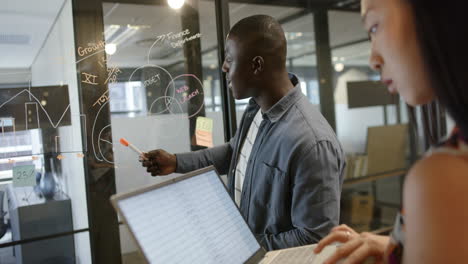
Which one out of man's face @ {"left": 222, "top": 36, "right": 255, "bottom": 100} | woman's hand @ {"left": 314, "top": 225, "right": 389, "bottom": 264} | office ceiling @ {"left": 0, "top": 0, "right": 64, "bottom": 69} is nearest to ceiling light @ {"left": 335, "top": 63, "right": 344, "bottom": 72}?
man's face @ {"left": 222, "top": 36, "right": 255, "bottom": 100}

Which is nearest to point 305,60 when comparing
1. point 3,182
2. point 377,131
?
point 377,131

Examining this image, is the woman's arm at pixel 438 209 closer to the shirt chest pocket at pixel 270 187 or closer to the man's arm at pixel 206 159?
the shirt chest pocket at pixel 270 187

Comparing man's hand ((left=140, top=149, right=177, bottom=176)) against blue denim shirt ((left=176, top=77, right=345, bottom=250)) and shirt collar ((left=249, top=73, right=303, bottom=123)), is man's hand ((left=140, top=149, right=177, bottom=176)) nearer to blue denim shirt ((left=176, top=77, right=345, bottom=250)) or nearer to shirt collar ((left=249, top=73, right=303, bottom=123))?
blue denim shirt ((left=176, top=77, right=345, bottom=250))

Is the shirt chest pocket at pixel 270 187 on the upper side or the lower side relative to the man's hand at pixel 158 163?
lower

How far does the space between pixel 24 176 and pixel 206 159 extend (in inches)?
32.6

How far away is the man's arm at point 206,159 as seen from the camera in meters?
1.73

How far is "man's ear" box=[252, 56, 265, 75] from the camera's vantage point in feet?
5.36

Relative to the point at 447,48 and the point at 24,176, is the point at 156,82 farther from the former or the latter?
the point at 447,48

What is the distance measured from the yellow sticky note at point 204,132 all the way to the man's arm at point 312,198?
1021 millimetres

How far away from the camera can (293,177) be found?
140 centimetres

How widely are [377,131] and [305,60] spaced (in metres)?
0.90

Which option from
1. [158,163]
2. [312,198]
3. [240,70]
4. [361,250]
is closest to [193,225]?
[361,250]

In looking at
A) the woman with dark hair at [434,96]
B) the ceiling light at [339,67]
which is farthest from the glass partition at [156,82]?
the woman with dark hair at [434,96]

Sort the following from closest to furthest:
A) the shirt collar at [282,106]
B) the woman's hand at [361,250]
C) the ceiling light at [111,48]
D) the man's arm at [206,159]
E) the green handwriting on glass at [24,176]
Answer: the woman's hand at [361,250] → the shirt collar at [282,106] → the man's arm at [206,159] → the green handwriting on glass at [24,176] → the ceiling light at [111,48]
